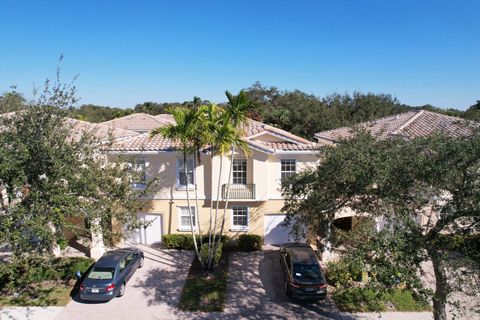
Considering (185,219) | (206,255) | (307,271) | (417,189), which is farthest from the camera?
(185,219)

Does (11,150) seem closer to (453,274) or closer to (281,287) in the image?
(281,287)

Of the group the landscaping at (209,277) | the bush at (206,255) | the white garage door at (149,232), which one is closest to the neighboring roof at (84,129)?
the white garage door at (149,232)

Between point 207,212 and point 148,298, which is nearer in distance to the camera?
point 148,298

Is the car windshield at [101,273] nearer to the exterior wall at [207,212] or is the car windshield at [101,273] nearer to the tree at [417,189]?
the exterior wall at [207,212]

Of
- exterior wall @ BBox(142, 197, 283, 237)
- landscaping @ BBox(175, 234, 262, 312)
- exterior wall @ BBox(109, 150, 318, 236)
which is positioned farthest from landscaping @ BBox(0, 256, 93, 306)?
exterior wall @ BBox(109, 150, 318, 236)

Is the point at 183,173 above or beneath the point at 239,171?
beneath

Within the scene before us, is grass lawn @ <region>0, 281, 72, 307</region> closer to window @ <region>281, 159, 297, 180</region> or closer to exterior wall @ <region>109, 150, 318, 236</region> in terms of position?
exterior wall @ <region>109, 150, 318, 236</region>

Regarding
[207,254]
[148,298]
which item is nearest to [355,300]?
[207,254]

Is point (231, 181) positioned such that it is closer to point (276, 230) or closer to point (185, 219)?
point (185, 219)
